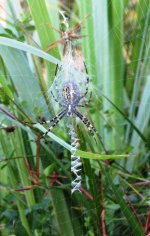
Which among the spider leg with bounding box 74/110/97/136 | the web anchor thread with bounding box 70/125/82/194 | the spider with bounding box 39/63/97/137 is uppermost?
the spider with bounding box 39/63/97/137

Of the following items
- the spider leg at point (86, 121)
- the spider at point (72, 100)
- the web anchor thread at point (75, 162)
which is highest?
the spider at point (72, 100)

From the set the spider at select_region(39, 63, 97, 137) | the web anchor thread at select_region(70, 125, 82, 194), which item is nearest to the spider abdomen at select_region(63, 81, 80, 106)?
the spider at select_region(39, 63, 97, 137)

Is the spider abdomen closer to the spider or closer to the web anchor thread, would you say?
the spider

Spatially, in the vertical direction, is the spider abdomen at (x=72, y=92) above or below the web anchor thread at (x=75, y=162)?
above

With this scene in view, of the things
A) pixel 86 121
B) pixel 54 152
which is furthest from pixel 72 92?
pixel 54 152

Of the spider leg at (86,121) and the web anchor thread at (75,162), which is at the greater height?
the spider leg at (86,121)

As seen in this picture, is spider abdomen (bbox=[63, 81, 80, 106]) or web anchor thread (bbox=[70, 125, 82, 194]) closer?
web anchor thread (bbox=[70, 125, 82, 194])

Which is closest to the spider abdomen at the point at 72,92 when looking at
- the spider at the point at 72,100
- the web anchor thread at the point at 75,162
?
the spider at the point at 72,100

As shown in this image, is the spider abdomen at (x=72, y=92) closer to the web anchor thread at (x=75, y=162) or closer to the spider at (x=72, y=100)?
the spider at (x=72, y=100)

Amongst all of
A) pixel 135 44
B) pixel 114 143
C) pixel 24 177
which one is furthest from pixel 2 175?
pixel 135 44

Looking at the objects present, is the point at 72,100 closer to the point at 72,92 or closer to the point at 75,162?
the point at 72,92

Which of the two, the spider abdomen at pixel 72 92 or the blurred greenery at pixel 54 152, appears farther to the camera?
the spider abdomen at pixel 72 92

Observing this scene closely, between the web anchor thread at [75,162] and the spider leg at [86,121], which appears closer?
the web anchor thread at [75,162]
